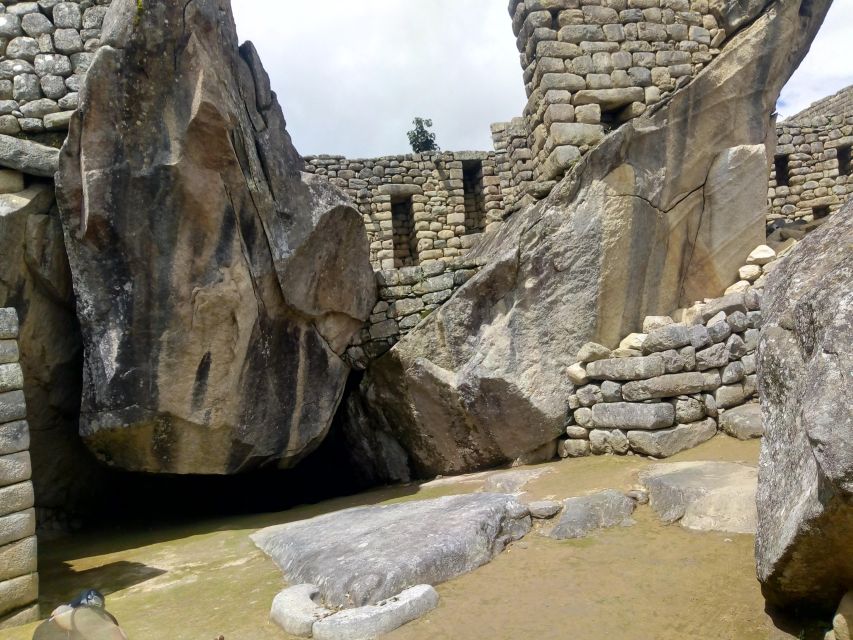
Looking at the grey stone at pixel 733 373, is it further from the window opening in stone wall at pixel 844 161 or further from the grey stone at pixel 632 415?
the window opening in stone wall at pixel 844 161

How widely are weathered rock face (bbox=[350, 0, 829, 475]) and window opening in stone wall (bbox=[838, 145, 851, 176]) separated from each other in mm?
6309

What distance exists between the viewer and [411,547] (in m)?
→ 4.18

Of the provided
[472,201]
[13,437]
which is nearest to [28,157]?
[13,437]

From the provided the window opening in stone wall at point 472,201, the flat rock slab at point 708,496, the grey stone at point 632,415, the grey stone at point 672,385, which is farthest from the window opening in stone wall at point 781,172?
the flat rock slab at point 708,496

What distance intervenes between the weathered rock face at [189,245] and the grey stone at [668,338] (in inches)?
138

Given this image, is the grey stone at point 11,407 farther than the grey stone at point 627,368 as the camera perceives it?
No

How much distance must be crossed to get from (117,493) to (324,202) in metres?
4.33

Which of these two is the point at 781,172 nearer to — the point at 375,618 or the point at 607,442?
the point at 607,442

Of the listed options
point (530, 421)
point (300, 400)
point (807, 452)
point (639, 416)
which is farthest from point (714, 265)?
point (807, 452)

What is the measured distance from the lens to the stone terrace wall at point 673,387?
6.35 m

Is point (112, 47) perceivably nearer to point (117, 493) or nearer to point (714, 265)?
point (117, 493)

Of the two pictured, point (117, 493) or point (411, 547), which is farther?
point (117, 493)

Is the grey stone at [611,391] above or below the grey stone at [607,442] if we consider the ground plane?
above

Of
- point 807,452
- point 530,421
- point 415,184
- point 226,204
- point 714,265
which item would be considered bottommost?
point 530,421
